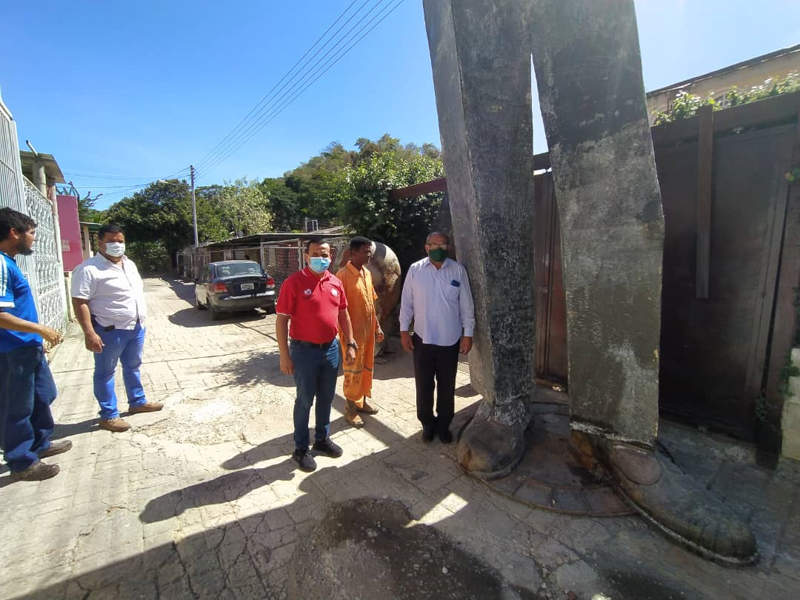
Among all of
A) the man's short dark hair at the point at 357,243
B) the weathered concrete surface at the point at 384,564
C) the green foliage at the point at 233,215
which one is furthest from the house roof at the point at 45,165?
the green foliage at the point at 233,215

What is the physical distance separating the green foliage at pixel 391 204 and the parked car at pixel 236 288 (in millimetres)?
5058

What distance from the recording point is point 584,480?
9.46 ft

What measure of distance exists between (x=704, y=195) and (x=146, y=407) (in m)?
5.84

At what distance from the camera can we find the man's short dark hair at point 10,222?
296 cm

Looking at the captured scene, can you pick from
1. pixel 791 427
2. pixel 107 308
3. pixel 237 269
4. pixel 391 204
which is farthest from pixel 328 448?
pixel 237 269

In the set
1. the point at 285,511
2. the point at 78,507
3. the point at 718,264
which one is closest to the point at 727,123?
the point at 718,264

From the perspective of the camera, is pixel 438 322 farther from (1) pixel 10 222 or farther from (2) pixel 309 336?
(1) pixel 10 222

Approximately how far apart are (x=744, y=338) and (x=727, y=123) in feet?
5.83

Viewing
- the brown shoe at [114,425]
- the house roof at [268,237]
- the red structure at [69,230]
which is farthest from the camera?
the house roof at [268,237]

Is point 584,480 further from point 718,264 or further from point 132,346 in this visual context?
point 132,346

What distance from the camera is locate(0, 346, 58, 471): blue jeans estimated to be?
2.90m

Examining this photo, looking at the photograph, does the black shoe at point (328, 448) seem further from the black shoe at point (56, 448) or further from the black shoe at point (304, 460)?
the black shoe at point (56, 448)

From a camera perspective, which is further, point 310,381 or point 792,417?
point 310,381

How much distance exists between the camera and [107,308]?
148 inches
